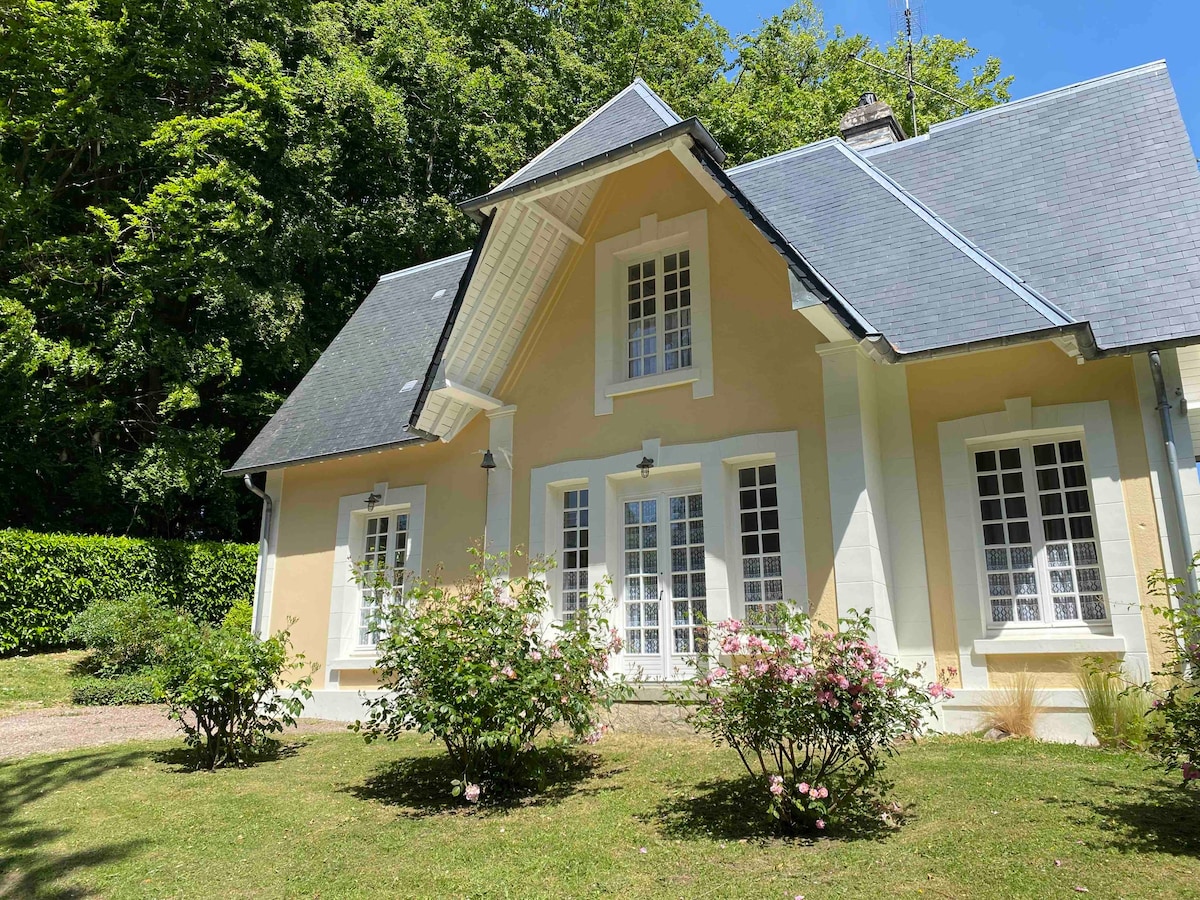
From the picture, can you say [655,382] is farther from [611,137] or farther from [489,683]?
[489,683]

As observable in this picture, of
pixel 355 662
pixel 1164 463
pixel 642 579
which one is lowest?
pixel 355 662

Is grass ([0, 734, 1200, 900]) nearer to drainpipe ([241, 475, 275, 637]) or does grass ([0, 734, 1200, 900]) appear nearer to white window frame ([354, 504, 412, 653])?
white window frame ([354, 504, 412, 653])

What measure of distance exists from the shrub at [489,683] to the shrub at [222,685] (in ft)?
4.94

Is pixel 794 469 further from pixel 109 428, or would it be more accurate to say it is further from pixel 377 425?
pixel 109 428

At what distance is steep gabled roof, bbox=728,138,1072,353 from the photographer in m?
8.13

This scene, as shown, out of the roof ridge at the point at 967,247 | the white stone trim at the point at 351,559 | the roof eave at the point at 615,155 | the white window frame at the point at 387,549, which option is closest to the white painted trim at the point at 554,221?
the roof eave at the point at 615,155

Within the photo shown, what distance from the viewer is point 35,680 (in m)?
13.2

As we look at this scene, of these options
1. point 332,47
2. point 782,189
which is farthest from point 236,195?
point 782,189

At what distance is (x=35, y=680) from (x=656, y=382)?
35.1 feet

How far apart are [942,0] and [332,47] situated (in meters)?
14.0

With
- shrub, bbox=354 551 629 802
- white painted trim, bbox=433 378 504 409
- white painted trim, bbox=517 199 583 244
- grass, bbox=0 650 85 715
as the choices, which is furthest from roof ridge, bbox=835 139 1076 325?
grass, bbox=0 650 85 715

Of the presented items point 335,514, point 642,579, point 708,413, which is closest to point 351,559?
point 335,514

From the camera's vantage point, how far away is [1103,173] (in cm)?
941

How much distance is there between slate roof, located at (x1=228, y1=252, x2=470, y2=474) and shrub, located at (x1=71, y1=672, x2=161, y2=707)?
336cm
